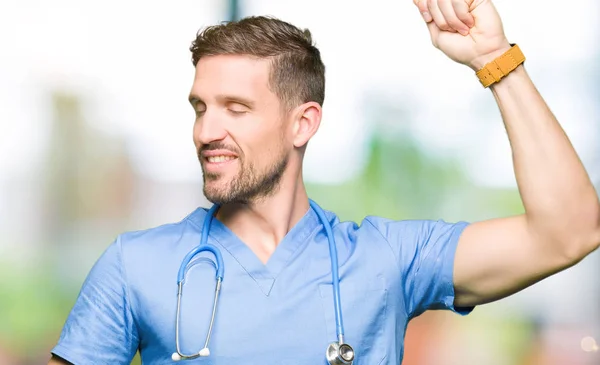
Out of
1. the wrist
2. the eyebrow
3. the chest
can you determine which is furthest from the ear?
the wrist

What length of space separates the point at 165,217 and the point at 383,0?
0.97 metres

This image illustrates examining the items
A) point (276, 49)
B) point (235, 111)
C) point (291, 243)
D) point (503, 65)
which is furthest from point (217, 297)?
point (503, 65)

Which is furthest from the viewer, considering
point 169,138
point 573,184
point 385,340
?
point 169,138

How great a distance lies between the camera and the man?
1511 mm

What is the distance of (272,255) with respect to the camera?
1.67 metres

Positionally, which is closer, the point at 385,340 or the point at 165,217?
the point at 385,340

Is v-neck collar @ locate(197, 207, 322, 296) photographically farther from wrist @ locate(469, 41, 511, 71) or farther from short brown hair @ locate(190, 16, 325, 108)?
wrist @ locate(469, 41, 511, 71)

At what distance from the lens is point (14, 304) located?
Result: 119 inches

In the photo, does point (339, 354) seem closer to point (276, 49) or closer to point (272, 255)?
point (272, 255)

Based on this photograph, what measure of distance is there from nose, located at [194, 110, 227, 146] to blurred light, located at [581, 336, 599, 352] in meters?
1.93

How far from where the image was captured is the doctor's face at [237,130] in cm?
163

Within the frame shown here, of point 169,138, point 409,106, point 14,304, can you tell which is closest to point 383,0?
point 409,106

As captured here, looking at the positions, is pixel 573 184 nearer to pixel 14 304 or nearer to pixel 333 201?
pixel 333 201

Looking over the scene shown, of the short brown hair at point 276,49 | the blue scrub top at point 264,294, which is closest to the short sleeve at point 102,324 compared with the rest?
the blue scrub top at point 264,294
